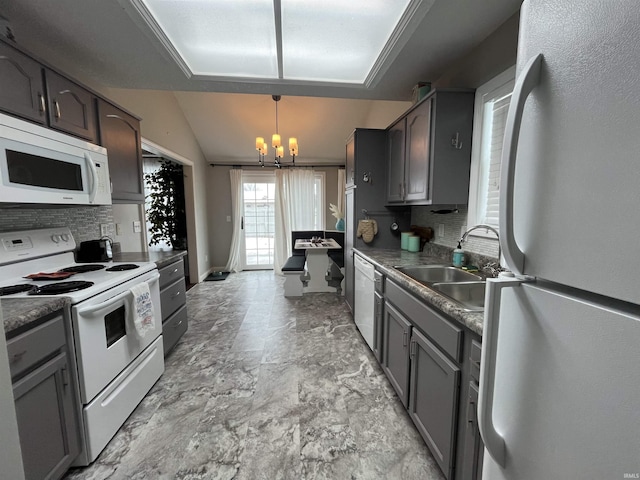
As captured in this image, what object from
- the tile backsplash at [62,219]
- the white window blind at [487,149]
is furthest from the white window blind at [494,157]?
the tile backsplash at [62,219]

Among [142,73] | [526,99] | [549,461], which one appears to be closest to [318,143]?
[142,73]

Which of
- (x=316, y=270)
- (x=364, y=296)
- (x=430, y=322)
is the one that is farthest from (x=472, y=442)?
(x=316, y=270)

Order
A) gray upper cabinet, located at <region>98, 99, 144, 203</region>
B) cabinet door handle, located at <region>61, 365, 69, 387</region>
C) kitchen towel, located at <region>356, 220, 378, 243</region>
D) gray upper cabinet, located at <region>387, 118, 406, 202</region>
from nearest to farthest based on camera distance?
cabinet door handle, located at <region>61, 365, 69, 387</region>, gray upper cabinet, located at <region>98, 99, 144, 203</region>, gray upper cabinet, located at <region>387, 118, 406, 202</region>, kitchen towel, located at <region>356, 220, 378, 243</region>

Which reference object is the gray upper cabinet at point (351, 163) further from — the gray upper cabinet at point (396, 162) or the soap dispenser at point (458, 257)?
the soap dispenser at point (458, 257)

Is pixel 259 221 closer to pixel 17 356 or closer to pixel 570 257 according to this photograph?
pixel 17 356

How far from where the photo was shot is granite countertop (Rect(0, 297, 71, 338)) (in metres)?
1.01

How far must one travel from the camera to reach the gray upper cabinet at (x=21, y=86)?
1276mm

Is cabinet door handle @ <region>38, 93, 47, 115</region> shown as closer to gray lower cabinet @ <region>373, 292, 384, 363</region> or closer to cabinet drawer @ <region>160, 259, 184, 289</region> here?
cabinet drawer @ <region>160, 259, 184, 289</region>

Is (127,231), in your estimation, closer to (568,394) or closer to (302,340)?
(302,340)

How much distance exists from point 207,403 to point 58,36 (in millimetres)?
2616

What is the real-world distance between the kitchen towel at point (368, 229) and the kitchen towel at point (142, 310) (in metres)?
1.97

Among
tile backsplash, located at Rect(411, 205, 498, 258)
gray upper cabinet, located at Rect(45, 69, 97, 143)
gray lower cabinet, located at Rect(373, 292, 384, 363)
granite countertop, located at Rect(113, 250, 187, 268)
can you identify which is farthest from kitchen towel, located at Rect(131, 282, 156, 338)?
tile backsplash, located at Rect(411, 205, 498, 258)

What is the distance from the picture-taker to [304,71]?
223 cm

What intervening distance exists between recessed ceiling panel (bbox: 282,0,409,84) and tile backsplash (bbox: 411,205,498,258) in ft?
4.50
